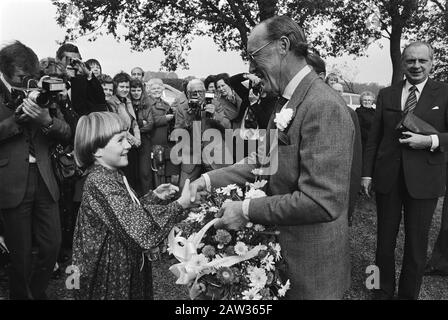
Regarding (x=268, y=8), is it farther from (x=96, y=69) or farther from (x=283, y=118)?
(x=283, y=118)

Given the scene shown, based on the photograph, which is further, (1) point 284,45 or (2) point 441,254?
(2) point 441,254

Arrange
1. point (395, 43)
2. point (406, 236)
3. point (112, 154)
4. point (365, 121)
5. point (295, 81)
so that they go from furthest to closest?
point (395, 43)
point (365, 121)
point (406, 236)
point (112, 154)
point (295, 81)

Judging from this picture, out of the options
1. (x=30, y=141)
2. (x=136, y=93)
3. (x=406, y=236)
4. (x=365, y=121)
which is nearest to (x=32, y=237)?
(x=30, y=141)

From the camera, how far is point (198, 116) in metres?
6.63

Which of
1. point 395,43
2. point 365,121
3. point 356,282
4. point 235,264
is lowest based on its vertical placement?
point 356,282

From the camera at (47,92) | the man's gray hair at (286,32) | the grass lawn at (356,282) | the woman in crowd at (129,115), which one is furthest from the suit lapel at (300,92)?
the woman in crowd at (129,115)

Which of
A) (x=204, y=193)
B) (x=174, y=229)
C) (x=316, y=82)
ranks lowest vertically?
(x=174, y=229)

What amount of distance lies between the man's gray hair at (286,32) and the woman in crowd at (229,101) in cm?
414

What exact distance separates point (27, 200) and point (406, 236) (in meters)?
3.41

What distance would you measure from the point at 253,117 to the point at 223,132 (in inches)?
22.7

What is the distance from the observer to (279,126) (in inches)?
91.2

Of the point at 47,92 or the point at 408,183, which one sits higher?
the point at 47,92
